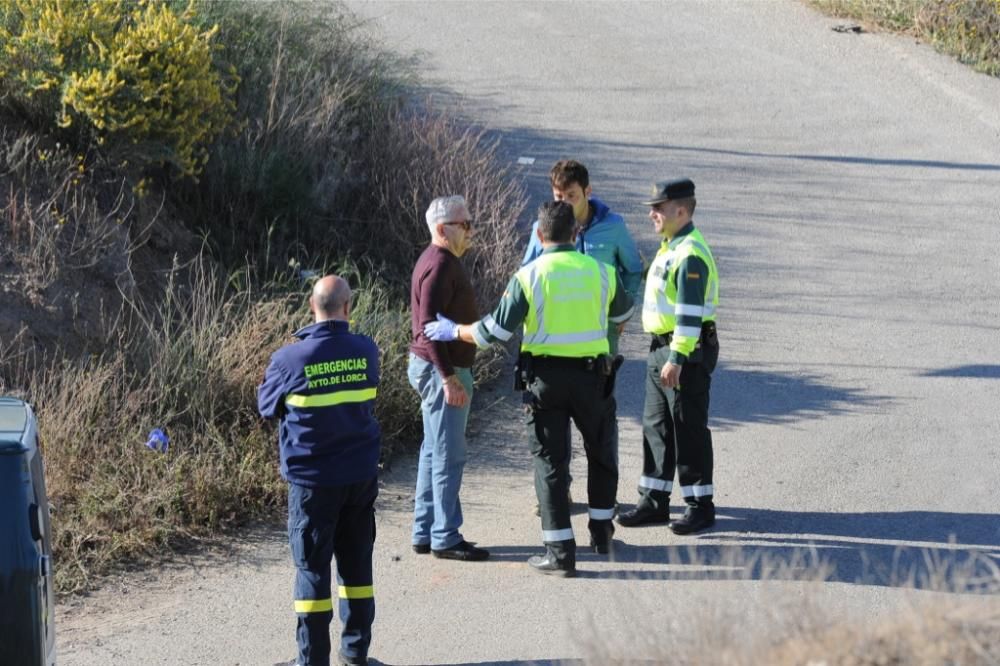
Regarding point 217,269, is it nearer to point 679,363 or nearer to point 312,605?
point 679,363

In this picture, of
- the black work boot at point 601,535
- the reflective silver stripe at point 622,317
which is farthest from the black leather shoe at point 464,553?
the reflective silver stripe at point 622,317

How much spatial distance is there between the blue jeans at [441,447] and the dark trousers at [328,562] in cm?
113

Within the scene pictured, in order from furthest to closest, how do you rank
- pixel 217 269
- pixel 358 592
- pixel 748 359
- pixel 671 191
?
pixel 748 359
pixel 217 269
pixel 671 191
pixel 358 592

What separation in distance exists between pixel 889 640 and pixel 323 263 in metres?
7.27

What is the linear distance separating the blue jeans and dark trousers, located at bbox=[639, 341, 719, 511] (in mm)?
1180

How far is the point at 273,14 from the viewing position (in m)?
12.6

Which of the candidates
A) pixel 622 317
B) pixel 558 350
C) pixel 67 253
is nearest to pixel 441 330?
pixel 558 350

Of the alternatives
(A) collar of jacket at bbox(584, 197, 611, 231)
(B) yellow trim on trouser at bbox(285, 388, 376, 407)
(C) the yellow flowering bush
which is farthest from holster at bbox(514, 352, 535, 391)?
(C) the yellow flowering bush

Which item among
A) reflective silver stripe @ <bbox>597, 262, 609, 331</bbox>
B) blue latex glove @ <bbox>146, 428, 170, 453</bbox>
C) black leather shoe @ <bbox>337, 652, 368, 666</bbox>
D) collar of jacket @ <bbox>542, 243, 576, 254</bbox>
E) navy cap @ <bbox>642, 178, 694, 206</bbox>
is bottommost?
black leather shoe @ <bbox>337, 652, 368, 666</bbox>

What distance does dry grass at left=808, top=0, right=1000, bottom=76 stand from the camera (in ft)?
55.7

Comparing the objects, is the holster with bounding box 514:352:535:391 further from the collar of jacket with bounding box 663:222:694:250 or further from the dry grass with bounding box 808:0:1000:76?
the dry grass with bounding box 808:0:1000:76

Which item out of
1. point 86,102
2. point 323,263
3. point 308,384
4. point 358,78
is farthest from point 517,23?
point 308,384

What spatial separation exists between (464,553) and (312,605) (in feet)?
4.98

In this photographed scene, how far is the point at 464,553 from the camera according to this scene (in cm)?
704
